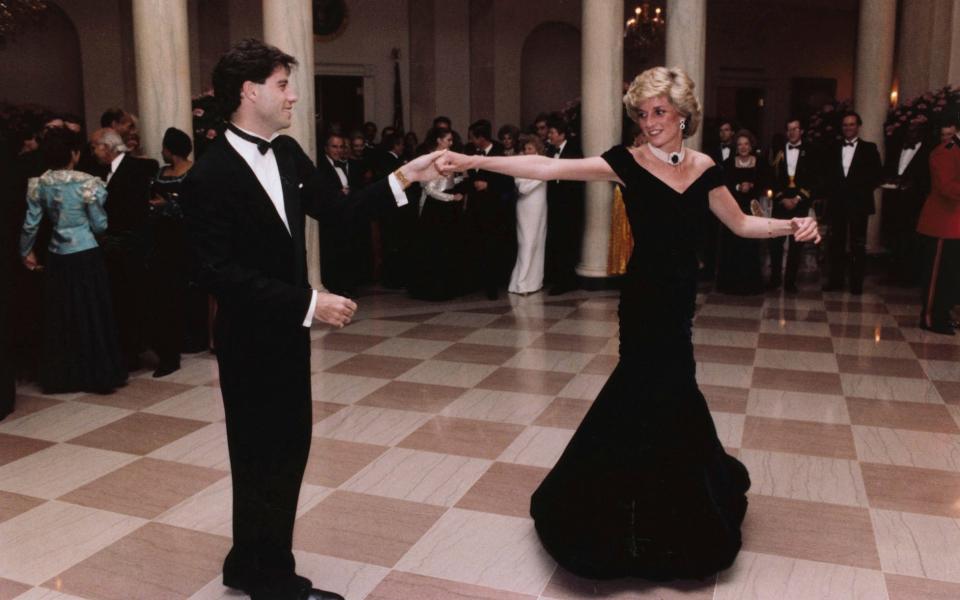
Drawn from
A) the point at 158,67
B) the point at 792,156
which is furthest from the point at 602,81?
the point at 158,67

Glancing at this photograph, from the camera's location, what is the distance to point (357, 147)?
977 cm

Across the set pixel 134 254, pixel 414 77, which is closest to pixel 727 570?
pixel 134 254

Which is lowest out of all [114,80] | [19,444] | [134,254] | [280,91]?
[19,444]

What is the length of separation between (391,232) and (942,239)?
534cm

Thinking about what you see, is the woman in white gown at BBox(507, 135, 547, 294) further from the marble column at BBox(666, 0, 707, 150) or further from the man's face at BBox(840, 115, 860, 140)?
the man's face at BBox(840, 115, 860, 140)

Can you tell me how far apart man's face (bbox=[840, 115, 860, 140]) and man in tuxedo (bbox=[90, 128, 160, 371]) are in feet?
21.3

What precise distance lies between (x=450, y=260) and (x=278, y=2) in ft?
9.28

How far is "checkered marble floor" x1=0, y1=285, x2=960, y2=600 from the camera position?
3057 millimetres

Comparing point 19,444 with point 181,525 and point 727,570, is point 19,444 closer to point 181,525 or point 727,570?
point 181,525

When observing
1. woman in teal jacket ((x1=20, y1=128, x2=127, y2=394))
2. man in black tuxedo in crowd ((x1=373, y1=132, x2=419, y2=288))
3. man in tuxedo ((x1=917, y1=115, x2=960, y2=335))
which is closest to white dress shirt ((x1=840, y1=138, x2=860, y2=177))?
man in tuxedo ((x1=917, y1=115, x2=960, y2=335))

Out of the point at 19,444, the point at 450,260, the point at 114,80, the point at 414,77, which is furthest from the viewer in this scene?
the point at 414,77

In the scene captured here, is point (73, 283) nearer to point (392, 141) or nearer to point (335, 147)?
point (335, 147)

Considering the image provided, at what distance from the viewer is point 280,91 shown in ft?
8.24

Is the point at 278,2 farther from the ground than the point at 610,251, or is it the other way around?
the point at 278,2
